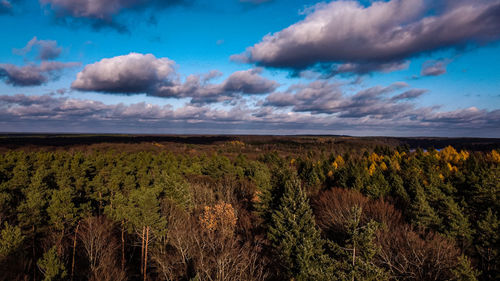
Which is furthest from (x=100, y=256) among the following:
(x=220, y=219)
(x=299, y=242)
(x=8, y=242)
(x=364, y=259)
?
(x=364, y=259)

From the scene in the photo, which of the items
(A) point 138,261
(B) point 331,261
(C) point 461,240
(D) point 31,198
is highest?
(D) point 31,198

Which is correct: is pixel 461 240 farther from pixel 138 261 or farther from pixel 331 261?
pixel 138 261

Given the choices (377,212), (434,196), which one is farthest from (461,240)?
(377,212)

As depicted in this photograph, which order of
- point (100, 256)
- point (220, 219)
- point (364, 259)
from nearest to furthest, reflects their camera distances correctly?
point (364, 259) → point (100, 256) → point (220, 219)

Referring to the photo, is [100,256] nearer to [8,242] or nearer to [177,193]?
[8,242]

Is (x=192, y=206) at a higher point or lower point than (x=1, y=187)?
lower

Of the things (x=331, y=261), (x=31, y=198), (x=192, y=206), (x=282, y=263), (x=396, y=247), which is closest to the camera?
(x=331, y=261)

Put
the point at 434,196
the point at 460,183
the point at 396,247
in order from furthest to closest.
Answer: the point at 460,183, the point at 434,196, the point at 396,247

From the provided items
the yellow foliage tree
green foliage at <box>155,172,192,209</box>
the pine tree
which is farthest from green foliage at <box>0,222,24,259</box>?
the pine tree
